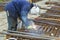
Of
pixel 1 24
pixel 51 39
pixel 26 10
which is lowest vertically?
pixel 1 24

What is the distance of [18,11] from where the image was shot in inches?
191

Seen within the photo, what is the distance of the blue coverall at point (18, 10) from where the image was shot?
460cm

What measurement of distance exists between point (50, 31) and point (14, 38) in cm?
124

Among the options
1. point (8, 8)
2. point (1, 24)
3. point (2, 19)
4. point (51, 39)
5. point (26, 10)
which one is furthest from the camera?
point (2, 19)

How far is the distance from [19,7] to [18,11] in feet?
0.40

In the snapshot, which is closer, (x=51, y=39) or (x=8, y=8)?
(x=51, y=39)

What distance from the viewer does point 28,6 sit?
15.1ft

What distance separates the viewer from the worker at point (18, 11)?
15.0ft

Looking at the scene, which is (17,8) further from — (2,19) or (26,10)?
(2,19)

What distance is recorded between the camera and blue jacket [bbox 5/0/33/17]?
15.1ft

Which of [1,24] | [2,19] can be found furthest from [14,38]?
[2,19]

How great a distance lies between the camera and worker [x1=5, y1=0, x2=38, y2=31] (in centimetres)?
459

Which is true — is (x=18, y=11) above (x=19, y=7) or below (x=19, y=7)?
below

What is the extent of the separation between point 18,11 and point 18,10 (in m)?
0.03
